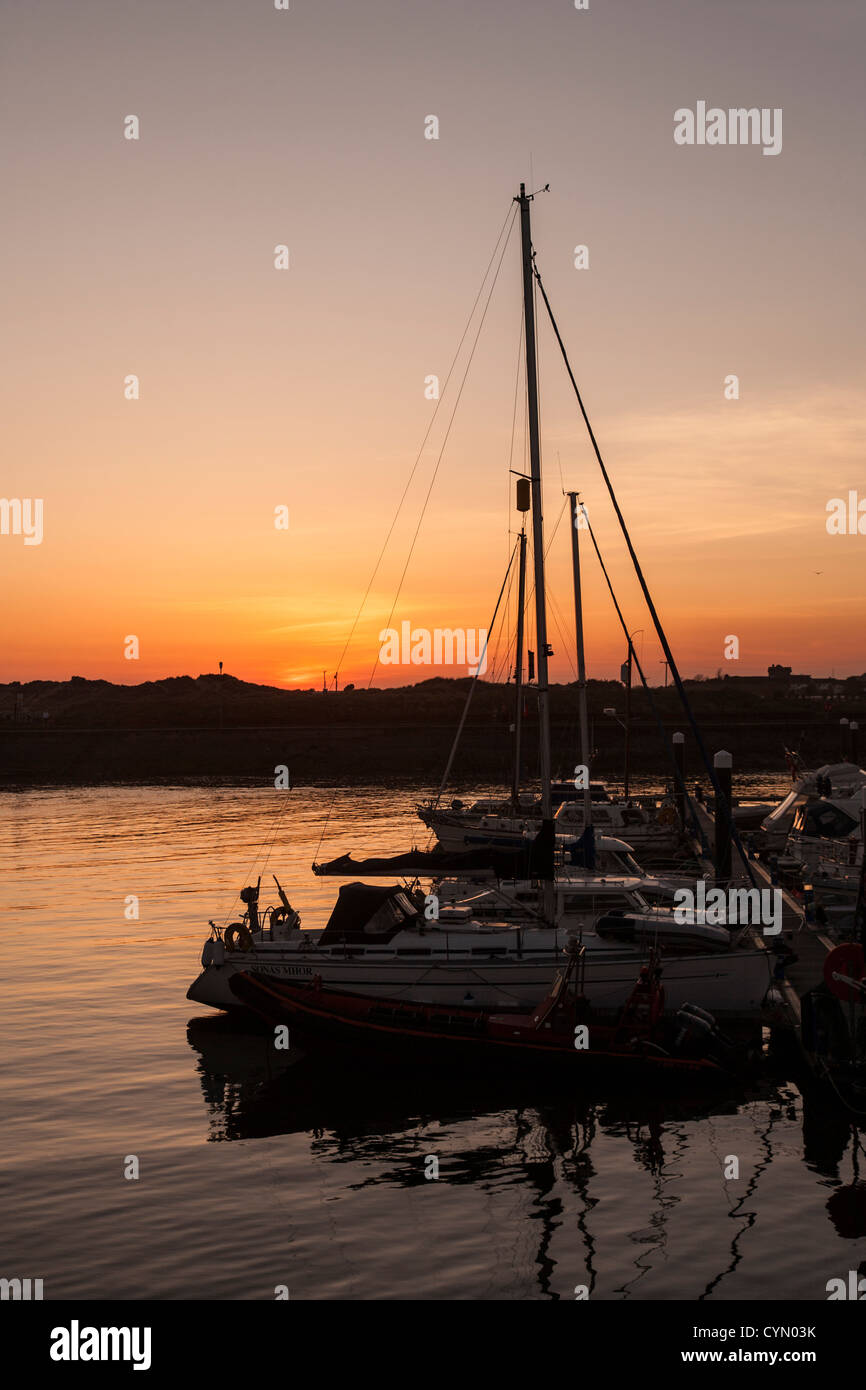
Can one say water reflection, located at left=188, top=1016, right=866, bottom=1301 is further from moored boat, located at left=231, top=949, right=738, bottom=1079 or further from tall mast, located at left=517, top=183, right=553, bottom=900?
tall mast, located at left=517, top=183, right=553, bottom=900

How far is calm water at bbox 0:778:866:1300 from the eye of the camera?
14094mm

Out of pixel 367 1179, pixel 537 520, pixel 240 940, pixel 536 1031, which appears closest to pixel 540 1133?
pixel 536 1031

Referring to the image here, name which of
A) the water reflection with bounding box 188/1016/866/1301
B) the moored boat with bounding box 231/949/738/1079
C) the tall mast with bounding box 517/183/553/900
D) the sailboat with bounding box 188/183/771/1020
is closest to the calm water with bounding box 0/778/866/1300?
the water reflection with bounding box 188/1016/866/1301

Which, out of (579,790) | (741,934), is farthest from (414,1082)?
(579,790)

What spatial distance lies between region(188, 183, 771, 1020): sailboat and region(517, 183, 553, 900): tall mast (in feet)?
0.09

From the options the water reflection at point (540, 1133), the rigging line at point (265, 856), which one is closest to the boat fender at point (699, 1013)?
the water reflection at point (540, 1133)

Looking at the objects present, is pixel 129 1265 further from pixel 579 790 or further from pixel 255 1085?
pixel 579 790

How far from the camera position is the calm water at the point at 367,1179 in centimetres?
1409

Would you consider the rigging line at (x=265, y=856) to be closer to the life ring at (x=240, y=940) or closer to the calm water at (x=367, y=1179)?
the calm water at (x=367, y=1179)

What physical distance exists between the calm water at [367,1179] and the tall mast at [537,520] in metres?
6.52

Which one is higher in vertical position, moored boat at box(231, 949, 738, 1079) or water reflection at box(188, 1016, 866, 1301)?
moored boat at box(231, 949, 738, 1079)

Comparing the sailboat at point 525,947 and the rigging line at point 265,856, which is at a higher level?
the sailboat at point 525,947
